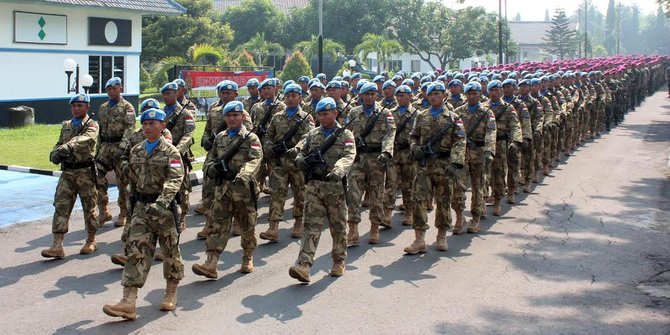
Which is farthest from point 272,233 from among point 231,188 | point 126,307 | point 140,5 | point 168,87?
point 140,5

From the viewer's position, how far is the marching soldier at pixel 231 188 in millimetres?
8547

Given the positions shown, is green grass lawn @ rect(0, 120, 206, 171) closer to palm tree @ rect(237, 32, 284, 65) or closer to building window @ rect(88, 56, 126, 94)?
building window @ rect(88, 56, 126, 94)

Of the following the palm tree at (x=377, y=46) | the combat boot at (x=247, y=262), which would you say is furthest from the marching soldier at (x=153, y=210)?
the palm tree at (x=377, y=46)

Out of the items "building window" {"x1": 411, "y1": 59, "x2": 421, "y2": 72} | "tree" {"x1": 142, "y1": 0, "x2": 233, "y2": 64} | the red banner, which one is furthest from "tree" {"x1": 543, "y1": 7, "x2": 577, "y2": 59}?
the red banner

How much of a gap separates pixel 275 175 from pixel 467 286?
3389mm

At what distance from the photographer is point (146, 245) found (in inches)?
293

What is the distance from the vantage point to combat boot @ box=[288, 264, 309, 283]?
8227mm

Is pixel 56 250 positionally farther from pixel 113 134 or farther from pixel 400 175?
pixel 400 175

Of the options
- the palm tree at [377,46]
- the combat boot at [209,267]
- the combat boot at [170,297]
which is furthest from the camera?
the palm tree at [377,46]

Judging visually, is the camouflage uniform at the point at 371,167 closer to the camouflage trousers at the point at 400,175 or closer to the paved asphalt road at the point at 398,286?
the paved asphalt road at the point at 398,286

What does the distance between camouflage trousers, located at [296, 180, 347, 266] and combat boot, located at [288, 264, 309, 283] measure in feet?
0.52

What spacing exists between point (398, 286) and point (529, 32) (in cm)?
10527

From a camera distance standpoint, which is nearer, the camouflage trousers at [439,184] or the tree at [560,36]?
the camouflage trousers at [439,184]

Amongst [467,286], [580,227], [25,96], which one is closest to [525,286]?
[467,286]
